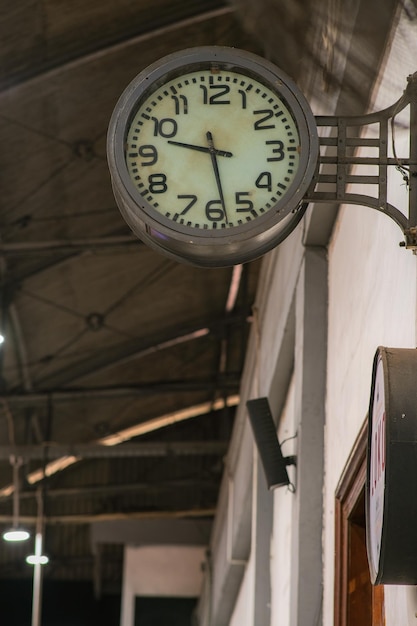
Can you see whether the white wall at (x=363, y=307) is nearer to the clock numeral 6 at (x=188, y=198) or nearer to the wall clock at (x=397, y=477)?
the wall clock at (x=397, y=477)

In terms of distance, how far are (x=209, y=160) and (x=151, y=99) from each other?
0.23 m

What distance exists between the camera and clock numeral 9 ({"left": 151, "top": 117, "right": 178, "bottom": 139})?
3.24 meters

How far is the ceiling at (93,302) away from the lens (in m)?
9.27

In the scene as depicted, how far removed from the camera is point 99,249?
38.1 ft

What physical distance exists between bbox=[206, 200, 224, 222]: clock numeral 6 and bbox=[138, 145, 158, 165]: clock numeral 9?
0.19 m

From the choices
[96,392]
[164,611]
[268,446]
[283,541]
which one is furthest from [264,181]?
[164,611]

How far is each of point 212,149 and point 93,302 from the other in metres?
10.2

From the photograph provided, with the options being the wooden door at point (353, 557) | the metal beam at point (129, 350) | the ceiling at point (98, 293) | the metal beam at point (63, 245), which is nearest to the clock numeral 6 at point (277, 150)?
the ceiling at point (98, 293)

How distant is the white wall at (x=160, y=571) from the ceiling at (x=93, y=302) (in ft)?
1.50

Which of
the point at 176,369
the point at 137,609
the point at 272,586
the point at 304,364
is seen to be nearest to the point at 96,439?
the point at 176,369

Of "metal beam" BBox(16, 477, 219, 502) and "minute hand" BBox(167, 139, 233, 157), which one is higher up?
"metal beam" BBox(16, 477, 219, 502)

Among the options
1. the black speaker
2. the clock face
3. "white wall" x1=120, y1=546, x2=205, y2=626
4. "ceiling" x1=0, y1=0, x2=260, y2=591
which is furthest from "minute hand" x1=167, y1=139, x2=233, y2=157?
"white wall" x1=120, y1=546, x2=205, y2=626

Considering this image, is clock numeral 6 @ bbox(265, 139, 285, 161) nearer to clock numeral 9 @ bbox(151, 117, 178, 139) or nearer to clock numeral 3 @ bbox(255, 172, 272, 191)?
clock numeral 3 @ bbox(255, 172, 272, 191)

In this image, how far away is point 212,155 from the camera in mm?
3217
